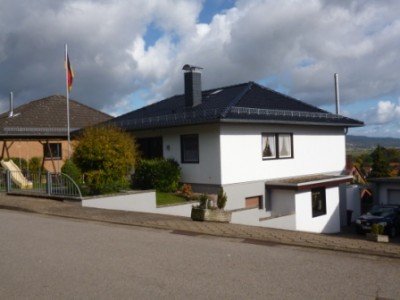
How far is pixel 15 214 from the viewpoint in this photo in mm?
13836

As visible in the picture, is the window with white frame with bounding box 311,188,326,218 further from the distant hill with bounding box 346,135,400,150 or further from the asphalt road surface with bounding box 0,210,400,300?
the distant hill with bounding box 346,135,400,150

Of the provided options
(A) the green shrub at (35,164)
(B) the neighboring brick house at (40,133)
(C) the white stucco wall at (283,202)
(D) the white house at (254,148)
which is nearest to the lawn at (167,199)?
(D) the white house at (254,148)

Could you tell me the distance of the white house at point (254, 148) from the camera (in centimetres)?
1814

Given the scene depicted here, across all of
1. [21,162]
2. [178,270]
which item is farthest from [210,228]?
[21,162]

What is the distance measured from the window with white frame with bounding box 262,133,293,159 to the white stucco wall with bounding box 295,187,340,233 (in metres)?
2.17

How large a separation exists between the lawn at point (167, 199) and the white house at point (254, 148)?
1.20 meters

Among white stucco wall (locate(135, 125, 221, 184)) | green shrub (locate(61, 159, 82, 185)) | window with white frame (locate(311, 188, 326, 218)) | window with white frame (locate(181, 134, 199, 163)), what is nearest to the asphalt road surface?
green shrub (locate(61, 159, 82, 185))

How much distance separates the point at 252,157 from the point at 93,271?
514 inches

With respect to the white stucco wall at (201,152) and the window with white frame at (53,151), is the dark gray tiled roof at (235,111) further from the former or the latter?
the window with white frame at (53,151)

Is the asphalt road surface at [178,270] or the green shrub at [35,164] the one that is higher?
the green shrub at [35,164]

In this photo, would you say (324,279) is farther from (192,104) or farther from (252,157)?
(192,104)

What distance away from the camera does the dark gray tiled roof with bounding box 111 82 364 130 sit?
59.9ft

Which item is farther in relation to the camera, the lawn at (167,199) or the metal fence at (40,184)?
the lawn at (167,199)

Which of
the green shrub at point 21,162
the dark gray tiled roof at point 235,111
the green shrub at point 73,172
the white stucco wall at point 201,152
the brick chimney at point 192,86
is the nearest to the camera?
the green shrub at point 73,172
